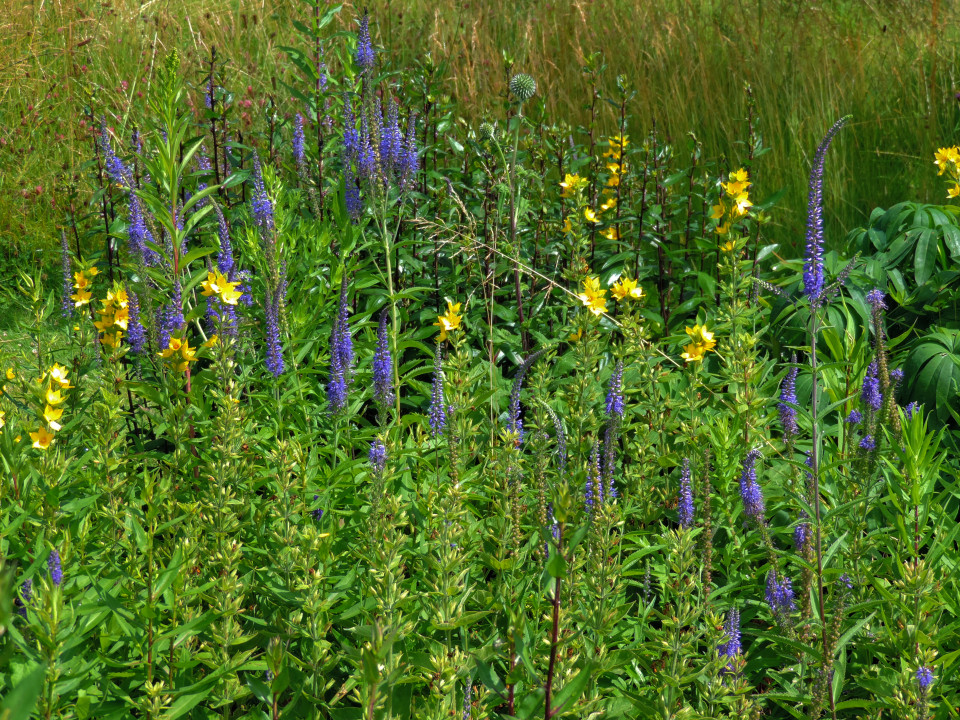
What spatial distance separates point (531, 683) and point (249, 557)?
976 millimetres

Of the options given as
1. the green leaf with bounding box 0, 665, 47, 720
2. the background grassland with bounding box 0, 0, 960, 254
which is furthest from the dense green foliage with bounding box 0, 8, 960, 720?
the background grassland with bounding box 0, 0, 960, 254

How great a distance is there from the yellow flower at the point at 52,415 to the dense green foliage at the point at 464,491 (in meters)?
0.02

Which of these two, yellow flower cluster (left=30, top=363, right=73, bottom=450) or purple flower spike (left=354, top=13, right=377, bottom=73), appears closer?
yellow flower cluster (left=30, top=363, right=73, bottom=450)

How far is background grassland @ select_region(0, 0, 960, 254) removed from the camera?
18.2 feet

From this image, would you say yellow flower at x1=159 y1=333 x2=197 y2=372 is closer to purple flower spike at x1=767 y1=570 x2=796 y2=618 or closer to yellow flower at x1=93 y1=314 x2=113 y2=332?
yellow flower at x1=93 y1=314 x2=113 y2=332

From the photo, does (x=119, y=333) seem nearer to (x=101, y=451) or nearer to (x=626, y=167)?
(x=101, y=451)

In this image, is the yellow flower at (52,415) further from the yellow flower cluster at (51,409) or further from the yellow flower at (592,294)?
the yellow flower at (592,294)

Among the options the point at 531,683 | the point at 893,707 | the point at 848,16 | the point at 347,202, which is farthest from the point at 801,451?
the point at 848,16

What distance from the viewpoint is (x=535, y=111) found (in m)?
6.44

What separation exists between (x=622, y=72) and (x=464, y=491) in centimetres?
561

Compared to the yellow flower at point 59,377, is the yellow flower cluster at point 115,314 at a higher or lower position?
higher

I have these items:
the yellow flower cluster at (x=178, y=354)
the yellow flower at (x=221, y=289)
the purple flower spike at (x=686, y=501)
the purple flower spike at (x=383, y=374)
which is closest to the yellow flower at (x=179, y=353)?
the yellow flower cluster at (x=178, y=354)

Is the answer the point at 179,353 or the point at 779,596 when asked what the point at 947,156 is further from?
the point at 179,353

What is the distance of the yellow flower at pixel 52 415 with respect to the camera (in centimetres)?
227
